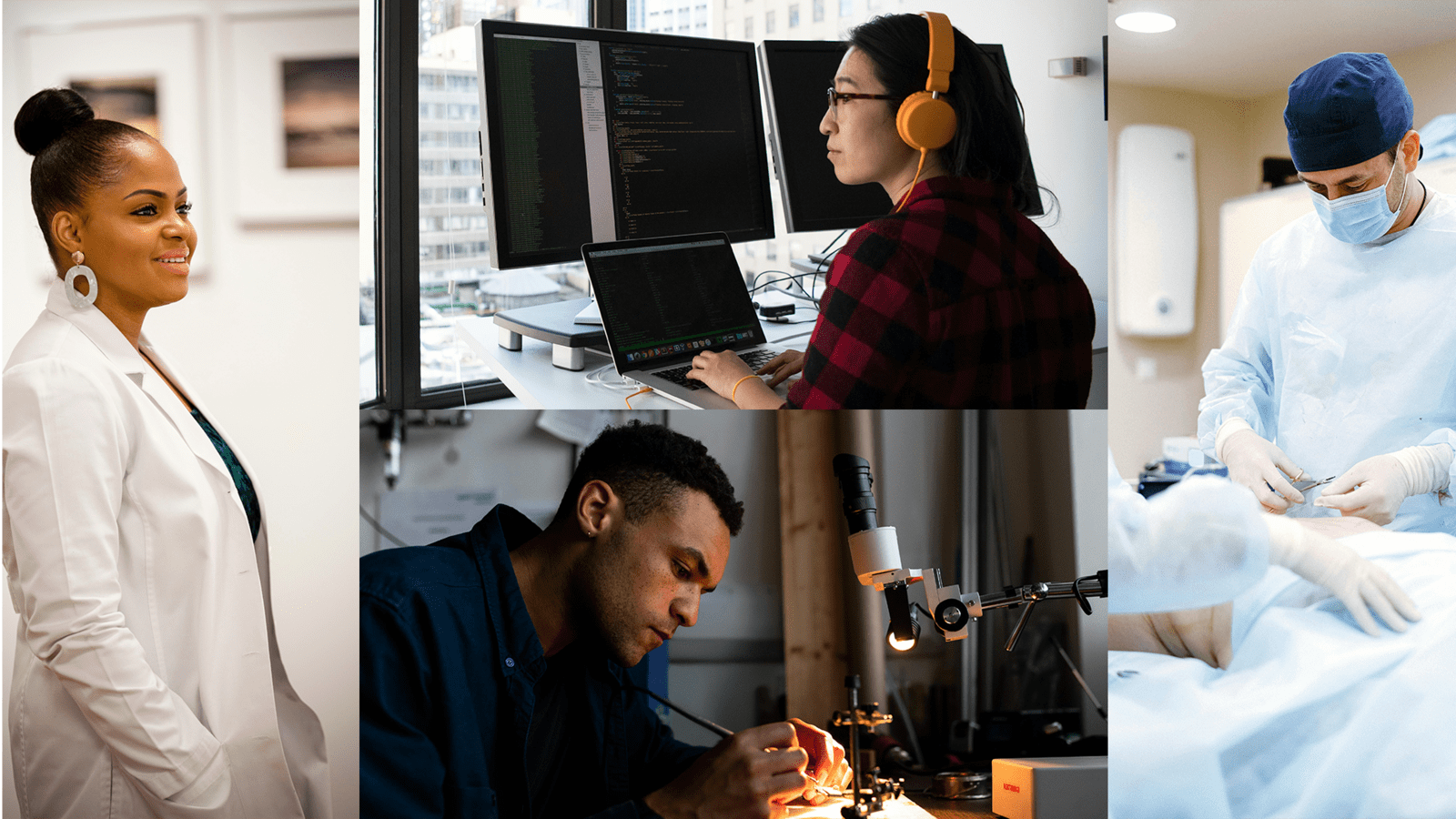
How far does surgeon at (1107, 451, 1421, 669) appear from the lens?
1.79 m

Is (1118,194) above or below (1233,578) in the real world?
above

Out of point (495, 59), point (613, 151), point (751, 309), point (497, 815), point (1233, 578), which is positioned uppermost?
point (495, 59)

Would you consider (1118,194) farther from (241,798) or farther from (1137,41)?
(241,798)

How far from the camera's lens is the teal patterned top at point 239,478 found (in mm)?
1768

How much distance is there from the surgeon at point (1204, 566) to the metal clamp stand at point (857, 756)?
483 mm

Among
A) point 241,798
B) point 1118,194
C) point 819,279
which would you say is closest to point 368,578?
point 241,798

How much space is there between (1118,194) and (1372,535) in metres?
0.76

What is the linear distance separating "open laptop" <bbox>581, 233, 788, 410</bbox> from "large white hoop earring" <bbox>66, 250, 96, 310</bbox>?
0.84m

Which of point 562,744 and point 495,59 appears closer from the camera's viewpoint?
point 495,59

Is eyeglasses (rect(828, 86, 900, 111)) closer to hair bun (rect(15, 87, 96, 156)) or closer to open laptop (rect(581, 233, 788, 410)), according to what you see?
open laptop (rect(581, 233, 788, 410))

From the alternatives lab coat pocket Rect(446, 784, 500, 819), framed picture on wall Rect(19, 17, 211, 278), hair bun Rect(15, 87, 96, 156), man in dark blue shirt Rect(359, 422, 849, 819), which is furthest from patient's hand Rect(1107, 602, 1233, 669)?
hair bun Rect(15, 87, 96, 156)

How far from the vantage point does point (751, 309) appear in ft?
6.01

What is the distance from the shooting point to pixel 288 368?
1811mm

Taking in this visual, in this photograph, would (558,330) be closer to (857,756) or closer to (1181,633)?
(857,756)
